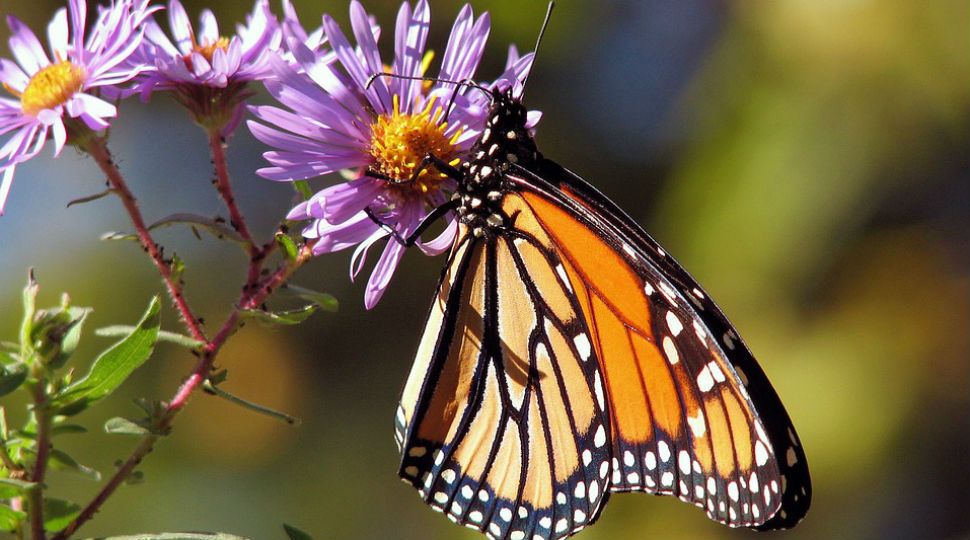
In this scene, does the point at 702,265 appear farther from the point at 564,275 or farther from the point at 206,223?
the point at 206,223

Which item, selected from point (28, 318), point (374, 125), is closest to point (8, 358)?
point (28, 318)

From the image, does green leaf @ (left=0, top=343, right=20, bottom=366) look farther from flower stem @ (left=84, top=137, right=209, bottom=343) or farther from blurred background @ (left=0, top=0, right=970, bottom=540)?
blurred background @ (left=0, top=0, right=970, bottom=540)

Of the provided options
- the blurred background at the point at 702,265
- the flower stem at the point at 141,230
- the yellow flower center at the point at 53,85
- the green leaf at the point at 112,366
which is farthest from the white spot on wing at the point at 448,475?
the blurred background at the point at 702,265

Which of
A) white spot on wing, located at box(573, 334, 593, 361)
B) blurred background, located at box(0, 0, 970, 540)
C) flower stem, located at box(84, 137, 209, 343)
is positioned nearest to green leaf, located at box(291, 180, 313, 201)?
flower stem, located at box(84, 137, 209, 343)

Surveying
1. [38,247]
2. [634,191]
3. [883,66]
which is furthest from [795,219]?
[38,247]

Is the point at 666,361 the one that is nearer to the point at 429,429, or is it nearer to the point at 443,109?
the point at 429,429
